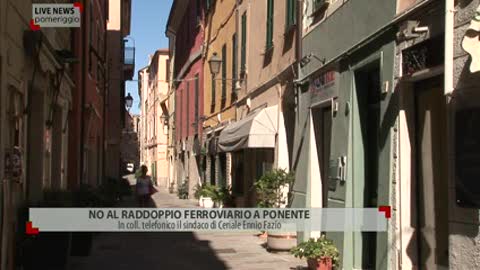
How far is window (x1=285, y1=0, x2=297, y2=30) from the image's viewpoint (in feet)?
40.5

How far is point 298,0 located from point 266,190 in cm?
337

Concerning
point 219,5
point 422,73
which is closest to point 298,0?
point 422,73

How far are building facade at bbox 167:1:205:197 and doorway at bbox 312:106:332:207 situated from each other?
16.0 metres

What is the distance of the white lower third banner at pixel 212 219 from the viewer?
9227 millimetres

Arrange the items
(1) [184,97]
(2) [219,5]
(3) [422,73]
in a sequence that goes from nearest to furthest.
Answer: (3) [422,73], (2) [219,5], (1) [184,97]

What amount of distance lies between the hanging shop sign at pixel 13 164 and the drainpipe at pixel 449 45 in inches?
177

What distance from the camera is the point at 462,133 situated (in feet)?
18.5

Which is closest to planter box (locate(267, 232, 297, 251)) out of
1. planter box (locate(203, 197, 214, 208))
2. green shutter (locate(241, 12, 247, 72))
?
green shutter (locate(241, 12, 247, 72))

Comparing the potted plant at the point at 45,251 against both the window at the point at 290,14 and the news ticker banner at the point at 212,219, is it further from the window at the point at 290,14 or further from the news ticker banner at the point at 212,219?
the window at the point at 290,14

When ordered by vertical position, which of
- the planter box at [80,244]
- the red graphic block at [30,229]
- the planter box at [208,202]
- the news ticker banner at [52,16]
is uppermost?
the news ticker banner at [52,16]

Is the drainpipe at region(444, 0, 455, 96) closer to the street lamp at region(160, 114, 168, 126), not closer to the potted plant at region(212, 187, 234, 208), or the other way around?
the potted plant at region(212, 187, 234, 208)

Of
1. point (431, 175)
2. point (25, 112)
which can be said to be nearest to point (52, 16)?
point (25, 112)

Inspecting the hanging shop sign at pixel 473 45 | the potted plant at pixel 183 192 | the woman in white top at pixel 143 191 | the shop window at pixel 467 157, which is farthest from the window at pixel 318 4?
the potted plant at pixel 183 192

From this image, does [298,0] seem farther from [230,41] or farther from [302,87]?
[230,41]
